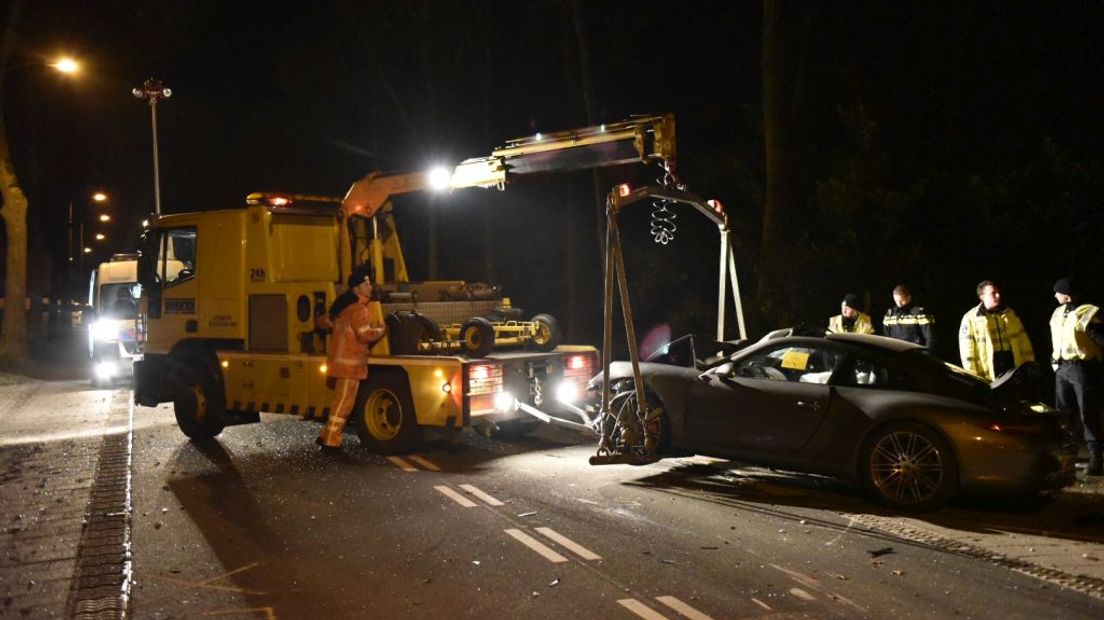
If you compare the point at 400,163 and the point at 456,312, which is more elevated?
the point at 400,163

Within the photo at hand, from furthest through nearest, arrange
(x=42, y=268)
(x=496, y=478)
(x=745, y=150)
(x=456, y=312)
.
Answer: (x=42, y=268), (x=745, y=150), (x=456, y=312), (x=496, y=478)

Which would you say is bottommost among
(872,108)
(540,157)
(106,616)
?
(106,616)

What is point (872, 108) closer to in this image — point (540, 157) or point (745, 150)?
point (745, 150)

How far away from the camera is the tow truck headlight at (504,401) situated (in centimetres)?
1070

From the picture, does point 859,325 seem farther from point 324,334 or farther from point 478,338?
point 324,334

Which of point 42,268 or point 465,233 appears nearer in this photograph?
point 465,233

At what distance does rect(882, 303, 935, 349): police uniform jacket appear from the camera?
1127cm

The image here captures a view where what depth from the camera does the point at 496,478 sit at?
9617mm

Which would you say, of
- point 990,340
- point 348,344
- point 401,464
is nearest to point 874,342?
point 990,340

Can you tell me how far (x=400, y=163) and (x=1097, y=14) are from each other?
1927cm

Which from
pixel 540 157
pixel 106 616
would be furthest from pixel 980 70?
pixel 106 616

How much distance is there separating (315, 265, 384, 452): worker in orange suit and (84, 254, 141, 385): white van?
379 inches

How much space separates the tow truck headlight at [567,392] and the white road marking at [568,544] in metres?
3.96

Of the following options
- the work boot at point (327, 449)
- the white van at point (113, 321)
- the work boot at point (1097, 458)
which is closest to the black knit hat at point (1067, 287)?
the work boot at point (1097, 458)
